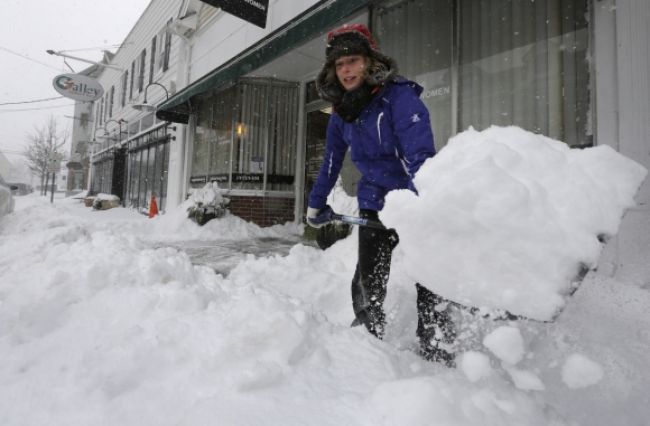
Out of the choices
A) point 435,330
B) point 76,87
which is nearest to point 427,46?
point 435,330

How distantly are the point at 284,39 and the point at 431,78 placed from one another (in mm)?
2256

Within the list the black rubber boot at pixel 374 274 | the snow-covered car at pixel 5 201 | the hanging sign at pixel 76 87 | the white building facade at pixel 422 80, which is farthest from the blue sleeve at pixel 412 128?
the hanging sign at pixel 76 87

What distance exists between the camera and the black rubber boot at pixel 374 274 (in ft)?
6.43

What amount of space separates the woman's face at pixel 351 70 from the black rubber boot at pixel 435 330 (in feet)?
3.69

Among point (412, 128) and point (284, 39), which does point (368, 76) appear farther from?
point (284, 39)

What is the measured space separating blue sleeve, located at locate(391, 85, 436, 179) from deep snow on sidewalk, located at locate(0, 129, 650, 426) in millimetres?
208

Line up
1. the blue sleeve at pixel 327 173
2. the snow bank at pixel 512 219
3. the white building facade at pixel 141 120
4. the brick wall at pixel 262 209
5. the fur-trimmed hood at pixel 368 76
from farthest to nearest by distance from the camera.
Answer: the white building facade at pixel 141 120
the brick wall at pixel 262 209
the blue sleeve at pixel 327 173
the fur-trimmed hood at pixel 368 76
the snow bank at pixel 512 219

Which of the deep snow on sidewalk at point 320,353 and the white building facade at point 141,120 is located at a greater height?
the white building facade at point 141,120

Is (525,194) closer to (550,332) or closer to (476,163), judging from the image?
(476,163)

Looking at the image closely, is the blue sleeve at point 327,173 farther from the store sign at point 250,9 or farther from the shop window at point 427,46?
the store sign at point 250,9

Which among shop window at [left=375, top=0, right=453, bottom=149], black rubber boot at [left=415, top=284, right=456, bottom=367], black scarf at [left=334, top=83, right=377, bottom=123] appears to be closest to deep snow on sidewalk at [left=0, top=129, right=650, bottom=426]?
black rubber boot at [left=415, top=284, right=456, bottom=367]

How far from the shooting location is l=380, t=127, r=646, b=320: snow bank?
1.01 meters

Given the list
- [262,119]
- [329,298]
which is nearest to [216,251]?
[329,298]

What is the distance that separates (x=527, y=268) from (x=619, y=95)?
2.67 m
